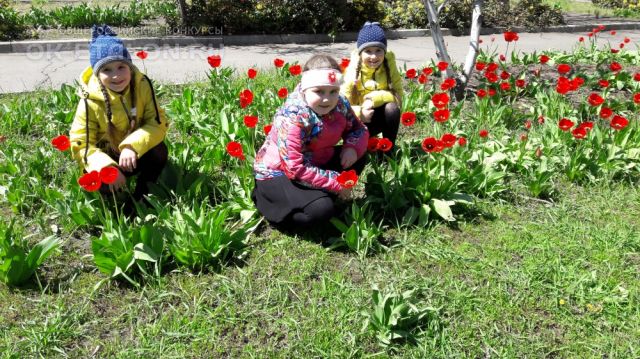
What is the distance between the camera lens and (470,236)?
3.26m

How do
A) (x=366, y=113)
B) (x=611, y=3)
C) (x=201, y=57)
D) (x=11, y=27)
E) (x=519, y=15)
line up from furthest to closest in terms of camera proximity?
(x=611, y=3)
(x=519, y=15)
(x=11, y=27)
(x=201, y=57)
(x=366, y=113)

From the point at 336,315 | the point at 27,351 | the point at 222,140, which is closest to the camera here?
the point at 27,351

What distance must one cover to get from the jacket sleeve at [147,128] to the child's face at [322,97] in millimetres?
943

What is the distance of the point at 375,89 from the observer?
390 cm

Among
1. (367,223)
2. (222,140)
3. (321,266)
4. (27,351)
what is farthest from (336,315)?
(222,140)

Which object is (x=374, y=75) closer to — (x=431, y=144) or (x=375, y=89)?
(x=375, y=89)

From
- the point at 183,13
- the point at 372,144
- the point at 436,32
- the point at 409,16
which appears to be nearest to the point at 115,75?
the point at 372,144

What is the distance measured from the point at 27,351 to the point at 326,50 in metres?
8.00

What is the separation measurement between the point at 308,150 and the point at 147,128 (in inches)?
37.9

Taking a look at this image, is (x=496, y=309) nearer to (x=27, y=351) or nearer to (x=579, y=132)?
(x=579, y=132)

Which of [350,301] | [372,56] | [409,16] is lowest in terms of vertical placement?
[350,301]

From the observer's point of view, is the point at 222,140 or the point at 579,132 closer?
A: the point at 579,132

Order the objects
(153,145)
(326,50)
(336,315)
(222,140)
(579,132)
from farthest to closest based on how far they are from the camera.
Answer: (326,50) < (222,140) < (579,132) < (153,145) < (336,315)

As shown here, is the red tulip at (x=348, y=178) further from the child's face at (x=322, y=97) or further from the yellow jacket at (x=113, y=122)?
the yellow jacket at (x=113, y=122)
